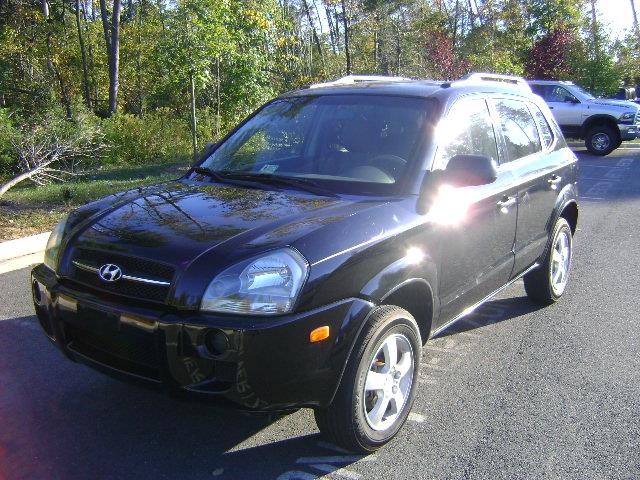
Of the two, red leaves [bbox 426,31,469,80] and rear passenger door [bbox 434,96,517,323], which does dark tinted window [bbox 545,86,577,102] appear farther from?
rear passenger door [bbox 434,96,517,323]

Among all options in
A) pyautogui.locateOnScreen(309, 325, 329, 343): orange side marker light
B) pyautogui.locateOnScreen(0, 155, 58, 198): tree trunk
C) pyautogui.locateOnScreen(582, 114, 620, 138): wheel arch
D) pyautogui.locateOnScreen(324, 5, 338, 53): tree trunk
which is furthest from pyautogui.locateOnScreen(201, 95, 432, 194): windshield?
pyautogui.locateOnScreen(324, 5, 338, 53): tree trunk

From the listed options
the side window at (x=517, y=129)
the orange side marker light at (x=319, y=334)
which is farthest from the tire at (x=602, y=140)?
the orange side marker light at (x=319, y=334)

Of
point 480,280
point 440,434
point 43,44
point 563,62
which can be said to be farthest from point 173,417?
point 563,62

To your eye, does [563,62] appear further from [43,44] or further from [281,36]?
[43,44]

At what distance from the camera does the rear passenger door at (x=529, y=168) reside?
4.67m

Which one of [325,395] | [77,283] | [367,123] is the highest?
[367,123]

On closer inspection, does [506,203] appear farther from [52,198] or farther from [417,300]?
[52,198]

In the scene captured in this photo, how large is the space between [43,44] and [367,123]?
25.3 metres

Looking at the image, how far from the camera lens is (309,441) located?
339cm

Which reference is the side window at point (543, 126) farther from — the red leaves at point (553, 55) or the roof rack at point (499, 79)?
the red leaves at point (553, 55)

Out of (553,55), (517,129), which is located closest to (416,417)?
(517,129)

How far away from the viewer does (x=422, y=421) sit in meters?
3.66

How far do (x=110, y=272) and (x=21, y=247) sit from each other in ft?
15.1

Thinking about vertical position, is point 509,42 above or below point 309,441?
above
